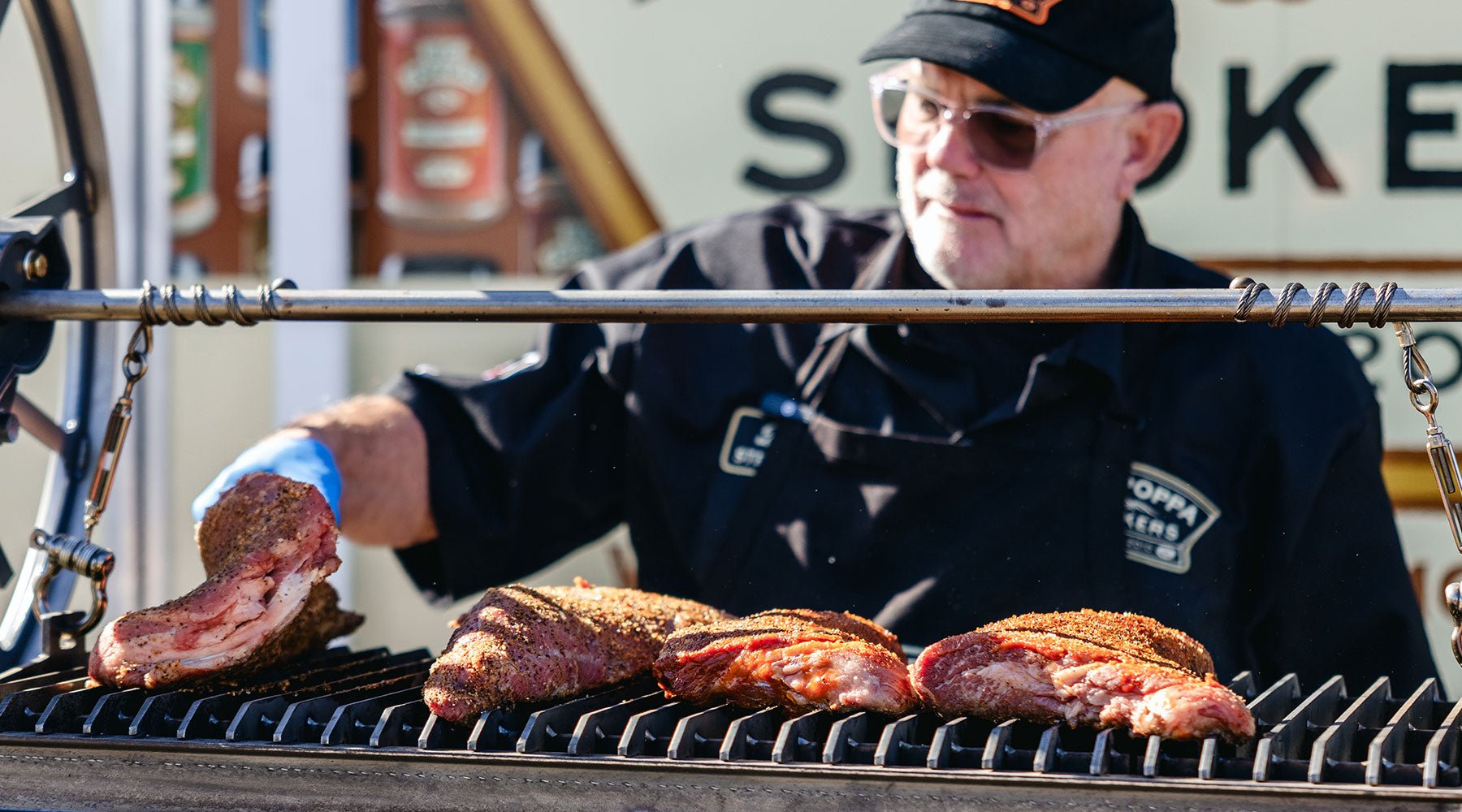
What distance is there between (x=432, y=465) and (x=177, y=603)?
82cm

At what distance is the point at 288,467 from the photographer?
2115mm

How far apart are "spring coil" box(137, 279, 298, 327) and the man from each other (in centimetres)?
40

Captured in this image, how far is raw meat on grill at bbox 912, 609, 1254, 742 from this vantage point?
140 cm

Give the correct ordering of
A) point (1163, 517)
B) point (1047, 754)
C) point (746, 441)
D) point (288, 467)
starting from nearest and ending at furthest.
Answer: point (1047, 754) < point (288, 467) < point (1163, 517) < point (746, 441)

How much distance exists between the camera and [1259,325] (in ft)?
7.97

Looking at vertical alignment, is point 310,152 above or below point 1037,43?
below

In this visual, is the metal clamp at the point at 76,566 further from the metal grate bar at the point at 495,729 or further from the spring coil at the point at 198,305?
the metal grate bar at the point at 495,729

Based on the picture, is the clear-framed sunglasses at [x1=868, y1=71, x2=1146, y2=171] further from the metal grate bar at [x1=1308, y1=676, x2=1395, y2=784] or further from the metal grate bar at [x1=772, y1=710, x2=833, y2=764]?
the metal grate bar at [x1=772, y1=710, x2=833, y2=764]

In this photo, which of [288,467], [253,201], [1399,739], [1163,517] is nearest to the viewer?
[1399,739]

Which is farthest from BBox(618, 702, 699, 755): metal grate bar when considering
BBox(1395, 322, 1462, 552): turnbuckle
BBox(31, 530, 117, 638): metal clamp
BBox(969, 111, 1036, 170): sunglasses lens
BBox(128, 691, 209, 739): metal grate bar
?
BBox(969, 111, 1036, 170): sunglasses lens

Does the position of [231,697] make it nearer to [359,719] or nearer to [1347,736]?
[359,719]

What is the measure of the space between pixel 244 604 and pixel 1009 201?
132 cm

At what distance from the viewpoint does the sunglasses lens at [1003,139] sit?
235cm

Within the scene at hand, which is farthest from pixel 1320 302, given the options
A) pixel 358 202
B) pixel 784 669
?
pixel 358 202
